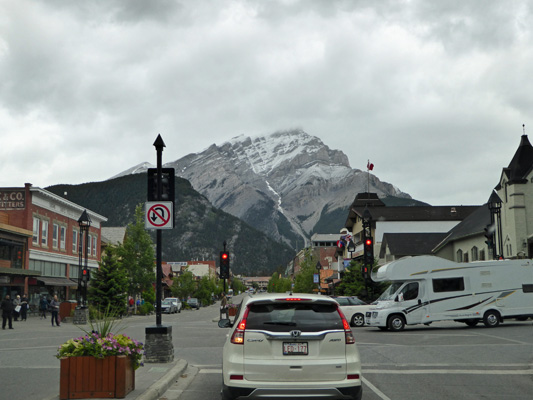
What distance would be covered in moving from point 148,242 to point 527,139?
33239 millimetres

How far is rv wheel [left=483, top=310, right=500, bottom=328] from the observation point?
1046 inches

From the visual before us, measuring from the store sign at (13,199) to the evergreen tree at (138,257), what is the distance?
10491mm

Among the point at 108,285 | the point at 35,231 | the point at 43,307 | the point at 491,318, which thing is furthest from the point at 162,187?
the point at 35,231

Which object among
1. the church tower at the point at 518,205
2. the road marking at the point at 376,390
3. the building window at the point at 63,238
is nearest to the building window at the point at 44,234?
the building window at the point at 63,238

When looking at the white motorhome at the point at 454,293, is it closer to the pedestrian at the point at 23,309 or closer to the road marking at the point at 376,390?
the road marking at the point at 376,390

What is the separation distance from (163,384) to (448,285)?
18.9 m

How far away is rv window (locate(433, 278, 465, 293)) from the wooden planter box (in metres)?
20.1

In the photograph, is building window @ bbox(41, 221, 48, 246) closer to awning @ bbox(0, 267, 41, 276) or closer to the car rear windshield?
awning @ bbox(0, 267, 41, 276)

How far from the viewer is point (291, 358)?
787 centimetres

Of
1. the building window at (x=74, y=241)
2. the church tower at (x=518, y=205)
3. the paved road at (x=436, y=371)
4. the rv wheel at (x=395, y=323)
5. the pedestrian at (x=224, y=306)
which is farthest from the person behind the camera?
the building window at (x=74, y=241)

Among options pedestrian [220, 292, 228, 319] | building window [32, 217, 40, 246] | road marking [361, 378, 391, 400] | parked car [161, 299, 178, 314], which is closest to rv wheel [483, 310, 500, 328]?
pedestrian [220, 292, 228, 319]

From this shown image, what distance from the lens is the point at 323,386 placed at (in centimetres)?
776

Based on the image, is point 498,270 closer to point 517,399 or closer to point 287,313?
point 517,399

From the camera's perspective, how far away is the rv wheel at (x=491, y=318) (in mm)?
26578
